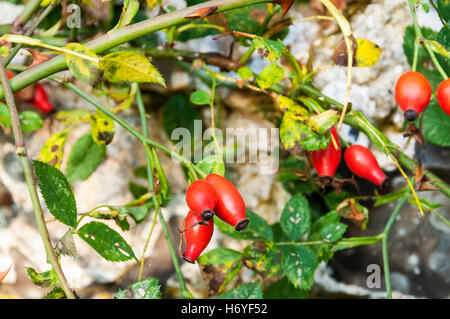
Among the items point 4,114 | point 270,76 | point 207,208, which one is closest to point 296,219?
point 270,76

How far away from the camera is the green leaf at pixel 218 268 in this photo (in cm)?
85

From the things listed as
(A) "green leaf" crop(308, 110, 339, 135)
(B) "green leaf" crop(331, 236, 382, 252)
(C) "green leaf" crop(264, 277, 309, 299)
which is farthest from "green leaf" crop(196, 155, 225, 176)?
(C) "green leaf" crop(264, 277, 309, 299)

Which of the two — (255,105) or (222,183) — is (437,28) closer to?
(255,105)

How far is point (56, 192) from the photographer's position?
59 centimetres

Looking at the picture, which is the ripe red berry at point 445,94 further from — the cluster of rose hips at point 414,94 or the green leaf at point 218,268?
the green leaf at point 218,268

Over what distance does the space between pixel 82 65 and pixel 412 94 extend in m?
0.50

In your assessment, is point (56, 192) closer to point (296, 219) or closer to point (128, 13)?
point (128, 13)

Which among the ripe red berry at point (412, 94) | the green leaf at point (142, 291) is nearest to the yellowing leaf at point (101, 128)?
the green leaf at point (142, 291)

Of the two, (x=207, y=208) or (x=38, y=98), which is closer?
(x=207, y=208)

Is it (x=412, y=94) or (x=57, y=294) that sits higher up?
(x=412, y=94)

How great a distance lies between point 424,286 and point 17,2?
1106mm

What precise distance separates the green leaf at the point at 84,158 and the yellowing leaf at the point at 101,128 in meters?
0.13

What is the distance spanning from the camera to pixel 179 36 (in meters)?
1.00

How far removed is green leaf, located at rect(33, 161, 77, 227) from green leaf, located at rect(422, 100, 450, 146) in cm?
74
